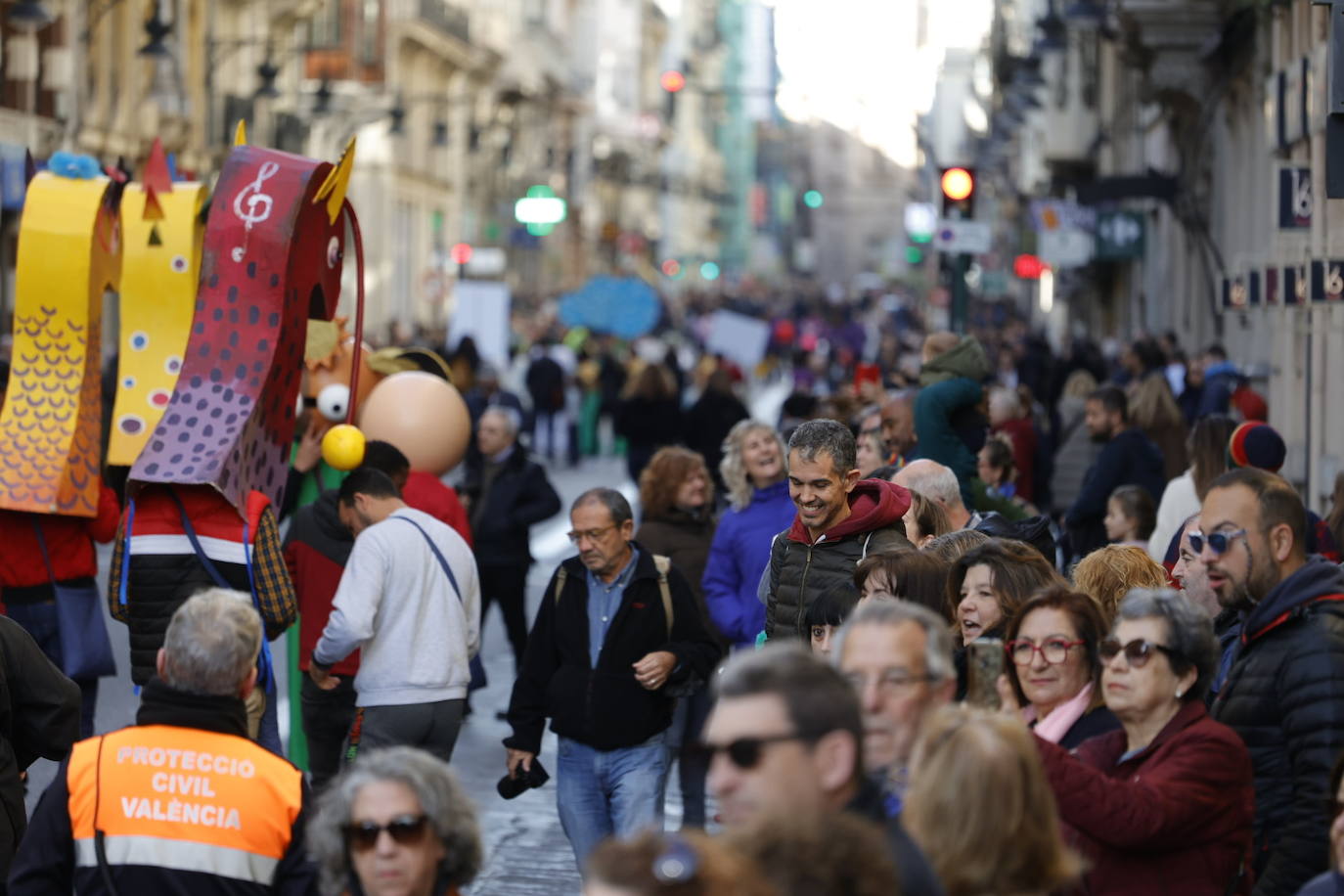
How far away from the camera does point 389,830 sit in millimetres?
4566

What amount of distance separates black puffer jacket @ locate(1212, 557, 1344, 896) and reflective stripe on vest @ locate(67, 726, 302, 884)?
7.41 ft

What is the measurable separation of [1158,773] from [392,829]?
1558mm

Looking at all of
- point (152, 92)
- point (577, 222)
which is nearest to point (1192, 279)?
point (152, 92)

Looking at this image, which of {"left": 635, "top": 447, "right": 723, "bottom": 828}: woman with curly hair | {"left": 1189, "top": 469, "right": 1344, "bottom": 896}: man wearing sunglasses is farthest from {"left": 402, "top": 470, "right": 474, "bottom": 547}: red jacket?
{"left": 1189, "top": 469, "right": 1344, "bottom": 896}: man wearing sunglasses

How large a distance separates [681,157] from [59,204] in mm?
111415

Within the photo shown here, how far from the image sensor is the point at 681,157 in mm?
120688

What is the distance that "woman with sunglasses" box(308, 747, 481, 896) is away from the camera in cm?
457

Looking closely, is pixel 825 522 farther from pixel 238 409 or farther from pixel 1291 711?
pixel 238 409

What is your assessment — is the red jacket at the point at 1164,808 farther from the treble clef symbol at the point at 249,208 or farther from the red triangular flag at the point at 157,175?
the red triangular flag at the point at 157,175

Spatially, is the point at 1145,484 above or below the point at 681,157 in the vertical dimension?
below

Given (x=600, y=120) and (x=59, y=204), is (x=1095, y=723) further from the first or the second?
(x=600, y=120)

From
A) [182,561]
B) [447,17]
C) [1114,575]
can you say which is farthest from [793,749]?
[447,17]

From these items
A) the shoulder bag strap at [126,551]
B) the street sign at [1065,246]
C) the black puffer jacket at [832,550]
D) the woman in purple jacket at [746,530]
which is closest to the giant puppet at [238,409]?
the shoulder bag strap at [126,551]

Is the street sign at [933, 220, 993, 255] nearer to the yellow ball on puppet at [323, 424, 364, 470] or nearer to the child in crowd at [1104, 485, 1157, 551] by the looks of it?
the child in crowd at [1104, 485, 1157, 551]
